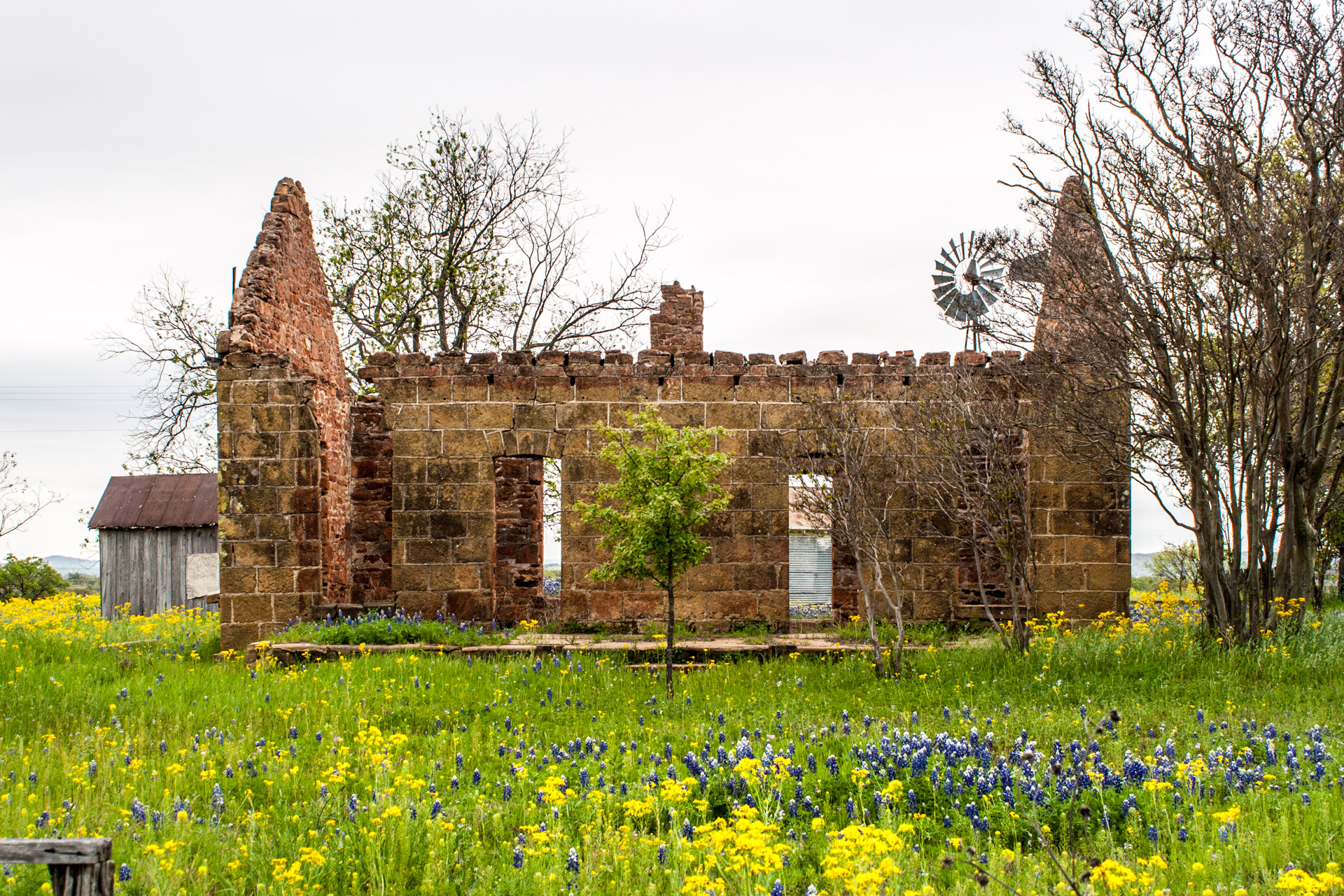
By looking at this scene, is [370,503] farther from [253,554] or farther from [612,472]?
[612,472]

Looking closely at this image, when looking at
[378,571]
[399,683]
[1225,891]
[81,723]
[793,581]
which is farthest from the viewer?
[793,581]

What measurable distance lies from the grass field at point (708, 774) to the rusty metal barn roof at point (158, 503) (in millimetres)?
11178

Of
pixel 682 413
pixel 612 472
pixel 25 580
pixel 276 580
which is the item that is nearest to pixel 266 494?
pixel 276 580

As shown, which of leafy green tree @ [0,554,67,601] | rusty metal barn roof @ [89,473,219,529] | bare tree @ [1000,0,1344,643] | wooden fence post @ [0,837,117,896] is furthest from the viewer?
leafy green tree @ [0,554,67,601]

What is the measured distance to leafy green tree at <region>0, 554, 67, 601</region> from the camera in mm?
22531

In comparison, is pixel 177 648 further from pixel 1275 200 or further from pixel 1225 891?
pixel 1275 200

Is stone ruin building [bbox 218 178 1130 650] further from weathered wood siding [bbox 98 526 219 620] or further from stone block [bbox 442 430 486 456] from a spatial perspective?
weathered wood siding [bbox 98 526 219 620]

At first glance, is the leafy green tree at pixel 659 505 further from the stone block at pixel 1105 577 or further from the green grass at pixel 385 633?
the stone block at pixel 1105 577

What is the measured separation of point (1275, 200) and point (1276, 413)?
2.14m

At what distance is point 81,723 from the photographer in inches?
291

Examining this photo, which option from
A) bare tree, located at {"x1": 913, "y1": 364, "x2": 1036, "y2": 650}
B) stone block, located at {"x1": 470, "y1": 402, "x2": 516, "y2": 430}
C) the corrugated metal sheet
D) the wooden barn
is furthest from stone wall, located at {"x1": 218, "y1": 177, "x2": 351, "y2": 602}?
the corrugated metal sheet

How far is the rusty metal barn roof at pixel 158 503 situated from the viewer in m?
20.2

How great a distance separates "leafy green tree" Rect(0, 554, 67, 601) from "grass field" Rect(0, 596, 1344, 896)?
626 inches

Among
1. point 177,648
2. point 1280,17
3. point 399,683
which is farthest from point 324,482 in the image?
point 1280,17
